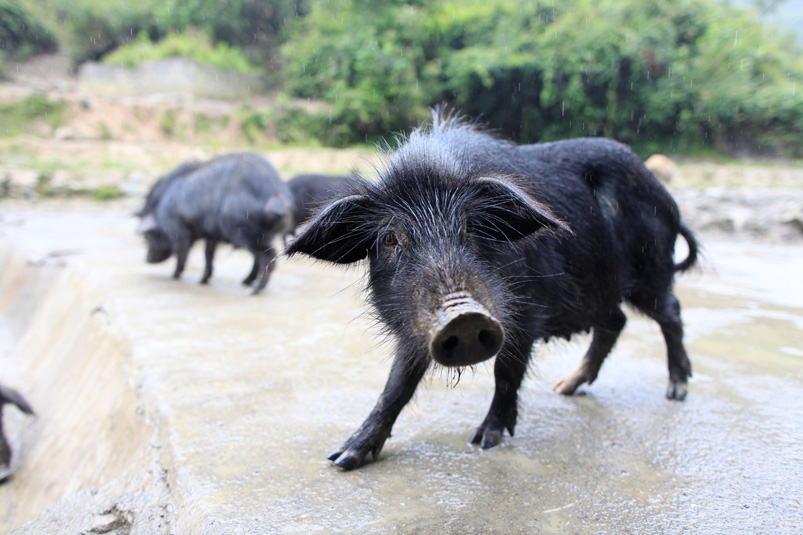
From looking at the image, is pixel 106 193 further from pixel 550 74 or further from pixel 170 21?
pixel 170 21

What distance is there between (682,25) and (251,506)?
2531 cm

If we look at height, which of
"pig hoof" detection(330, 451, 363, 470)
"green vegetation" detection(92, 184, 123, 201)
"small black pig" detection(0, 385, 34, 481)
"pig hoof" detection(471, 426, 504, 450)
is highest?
"pig hoof" detection(330, 451, 363, 470)

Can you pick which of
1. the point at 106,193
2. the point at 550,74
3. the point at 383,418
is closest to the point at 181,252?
the point at 383,418

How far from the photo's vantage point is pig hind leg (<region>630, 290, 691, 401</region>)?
322 cm

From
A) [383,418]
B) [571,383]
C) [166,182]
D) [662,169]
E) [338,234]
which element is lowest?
[662,169]

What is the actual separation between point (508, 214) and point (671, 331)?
5.22 feet


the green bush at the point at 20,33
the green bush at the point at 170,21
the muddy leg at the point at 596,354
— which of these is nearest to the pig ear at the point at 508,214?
the muddy leg at the point at 596,354

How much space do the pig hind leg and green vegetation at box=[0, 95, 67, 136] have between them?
25575mm

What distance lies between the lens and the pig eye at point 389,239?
219 cm

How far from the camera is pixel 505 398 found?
2.55 m

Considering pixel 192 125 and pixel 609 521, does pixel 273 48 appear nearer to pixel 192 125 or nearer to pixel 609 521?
pixel 192 125

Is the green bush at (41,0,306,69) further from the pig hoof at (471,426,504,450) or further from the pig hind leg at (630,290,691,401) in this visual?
the pig hoof at (471,426,504,450)

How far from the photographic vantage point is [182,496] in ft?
6.92

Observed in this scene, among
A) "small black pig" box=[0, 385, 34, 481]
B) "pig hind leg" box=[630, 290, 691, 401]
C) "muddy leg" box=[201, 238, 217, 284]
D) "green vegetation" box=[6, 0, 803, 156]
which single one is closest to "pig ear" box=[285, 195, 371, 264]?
"pig hind leg" box=[630, 290, 691, 401]
